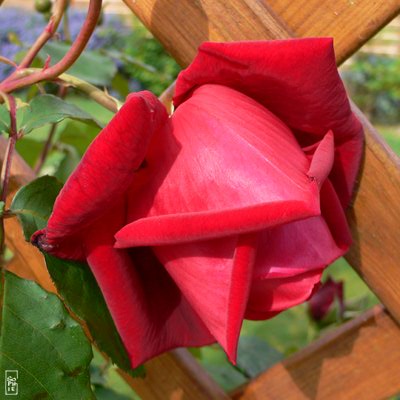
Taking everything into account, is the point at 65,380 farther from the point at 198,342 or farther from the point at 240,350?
the point at 240,350

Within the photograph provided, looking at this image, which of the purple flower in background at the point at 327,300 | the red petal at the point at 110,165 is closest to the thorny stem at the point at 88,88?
the red petal at the point at 110,165

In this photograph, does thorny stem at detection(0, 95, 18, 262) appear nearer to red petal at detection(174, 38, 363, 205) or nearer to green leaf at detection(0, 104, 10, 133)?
green leaf at detection(0, 104, 10, 133)

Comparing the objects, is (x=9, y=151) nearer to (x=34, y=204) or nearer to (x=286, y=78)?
(x=34, y=204)

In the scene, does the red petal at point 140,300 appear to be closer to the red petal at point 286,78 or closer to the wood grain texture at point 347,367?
the red petal at point 286,78

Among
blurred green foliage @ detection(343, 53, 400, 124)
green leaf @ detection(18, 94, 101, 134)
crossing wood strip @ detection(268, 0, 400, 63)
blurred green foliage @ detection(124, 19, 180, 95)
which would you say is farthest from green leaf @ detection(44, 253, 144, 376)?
blurred green foliage @ detection(343, 53, 400, 124)

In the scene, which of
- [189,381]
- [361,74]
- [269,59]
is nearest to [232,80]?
[269,59]

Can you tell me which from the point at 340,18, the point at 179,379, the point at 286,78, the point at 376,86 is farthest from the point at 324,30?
the point at 376,86
